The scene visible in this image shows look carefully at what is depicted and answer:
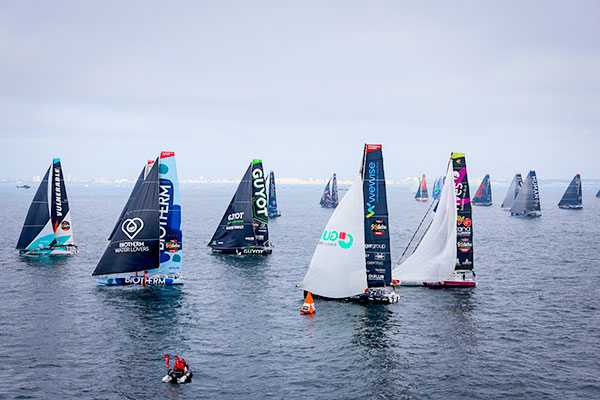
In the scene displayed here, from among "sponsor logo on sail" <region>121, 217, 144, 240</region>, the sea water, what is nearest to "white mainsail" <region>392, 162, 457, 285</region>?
the sea water

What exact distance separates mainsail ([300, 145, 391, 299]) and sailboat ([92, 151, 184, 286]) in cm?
1696

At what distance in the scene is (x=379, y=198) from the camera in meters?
45.9

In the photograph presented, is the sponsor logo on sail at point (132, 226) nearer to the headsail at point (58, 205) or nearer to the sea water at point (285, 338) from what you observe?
the sea water at point (285, 338)

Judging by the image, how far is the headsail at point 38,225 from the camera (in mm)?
67750

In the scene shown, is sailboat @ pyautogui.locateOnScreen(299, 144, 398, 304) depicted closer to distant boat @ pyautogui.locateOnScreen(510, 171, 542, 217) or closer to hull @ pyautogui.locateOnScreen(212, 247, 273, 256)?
hull @ pyautogui.locateOnScreen(212, 247, 273, 256)

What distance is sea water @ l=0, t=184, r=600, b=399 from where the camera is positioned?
30.6 metres

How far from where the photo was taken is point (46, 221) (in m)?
68.1

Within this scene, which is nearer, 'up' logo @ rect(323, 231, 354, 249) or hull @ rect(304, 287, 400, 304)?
'up' logo @ rect(323, 231, 354, 249)

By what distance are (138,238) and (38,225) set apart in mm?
25098

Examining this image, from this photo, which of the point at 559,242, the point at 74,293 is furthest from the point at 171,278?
the point at 559,242

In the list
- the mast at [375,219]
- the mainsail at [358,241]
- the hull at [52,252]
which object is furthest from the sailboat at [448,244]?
the hull at [52,252]

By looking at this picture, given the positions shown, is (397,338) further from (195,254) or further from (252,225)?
(195,254)

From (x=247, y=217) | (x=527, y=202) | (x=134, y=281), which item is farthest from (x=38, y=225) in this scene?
(x=527, y=202)

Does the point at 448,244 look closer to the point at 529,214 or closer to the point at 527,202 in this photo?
the point at 527,202
